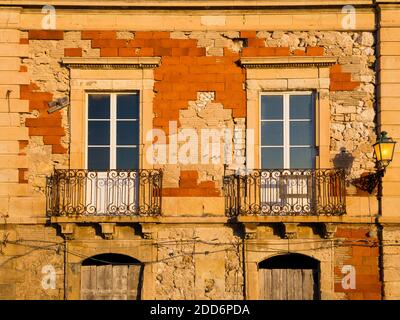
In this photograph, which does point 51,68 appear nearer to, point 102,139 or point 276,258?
point 102,139

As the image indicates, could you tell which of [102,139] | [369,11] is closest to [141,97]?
[102,139]

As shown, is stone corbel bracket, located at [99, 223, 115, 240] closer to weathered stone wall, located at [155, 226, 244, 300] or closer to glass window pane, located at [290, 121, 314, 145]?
weathered stone wall, located at [155, 226, 244, 300]

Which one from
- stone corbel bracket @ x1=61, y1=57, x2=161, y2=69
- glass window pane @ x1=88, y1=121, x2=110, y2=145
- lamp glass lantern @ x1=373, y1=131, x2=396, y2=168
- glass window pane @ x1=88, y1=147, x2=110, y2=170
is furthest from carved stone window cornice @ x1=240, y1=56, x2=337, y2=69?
glass window pane @ x1=88, y1=147, x2=110, y2=170

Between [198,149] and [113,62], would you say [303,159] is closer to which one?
[198,149]

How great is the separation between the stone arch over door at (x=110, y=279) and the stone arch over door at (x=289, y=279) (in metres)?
2.05

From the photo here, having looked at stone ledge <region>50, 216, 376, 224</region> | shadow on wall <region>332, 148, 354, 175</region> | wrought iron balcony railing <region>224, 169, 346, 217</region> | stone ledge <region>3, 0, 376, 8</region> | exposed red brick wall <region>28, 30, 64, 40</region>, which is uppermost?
stone ledge <region>3, 0, 376, 8</region>

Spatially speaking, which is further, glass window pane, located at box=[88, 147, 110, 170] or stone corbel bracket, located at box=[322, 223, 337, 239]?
glass window pane, located at box=[88, 147, 110, 170]

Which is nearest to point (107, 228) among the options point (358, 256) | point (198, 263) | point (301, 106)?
point (198, 263)

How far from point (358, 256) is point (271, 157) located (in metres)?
2.18

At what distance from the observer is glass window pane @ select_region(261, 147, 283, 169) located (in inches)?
845

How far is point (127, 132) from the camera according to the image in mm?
21547

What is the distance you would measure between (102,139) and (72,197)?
113cm

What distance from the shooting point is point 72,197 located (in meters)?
21.2

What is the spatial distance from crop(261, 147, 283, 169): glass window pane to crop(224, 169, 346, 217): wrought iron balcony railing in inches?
9.4
